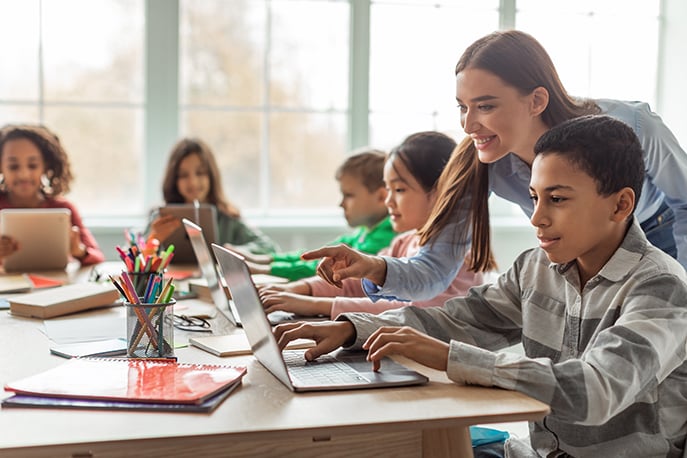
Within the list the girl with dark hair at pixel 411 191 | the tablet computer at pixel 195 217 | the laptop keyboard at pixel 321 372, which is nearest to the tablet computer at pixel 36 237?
the tablet computer at pixel 195 217

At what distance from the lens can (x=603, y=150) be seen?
4.33 ft

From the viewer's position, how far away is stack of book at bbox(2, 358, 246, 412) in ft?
3.42

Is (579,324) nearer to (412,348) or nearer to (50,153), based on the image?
(412,348)

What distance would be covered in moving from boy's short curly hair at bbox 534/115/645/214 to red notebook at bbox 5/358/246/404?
24.6 inches

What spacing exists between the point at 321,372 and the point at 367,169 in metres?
1.63

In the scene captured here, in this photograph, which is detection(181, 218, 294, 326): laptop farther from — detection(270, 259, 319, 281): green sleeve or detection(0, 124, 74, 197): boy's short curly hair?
detection(0, 124, 74, 197): boy's short curly hair

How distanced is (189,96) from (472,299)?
2.93m

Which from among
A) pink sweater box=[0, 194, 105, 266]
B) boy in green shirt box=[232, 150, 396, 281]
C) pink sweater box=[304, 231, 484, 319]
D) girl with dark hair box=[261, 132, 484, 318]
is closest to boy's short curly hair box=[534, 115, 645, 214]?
pink sweater box=[304, 231, 484, 319]

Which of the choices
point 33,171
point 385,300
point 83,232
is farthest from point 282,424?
point 33,171

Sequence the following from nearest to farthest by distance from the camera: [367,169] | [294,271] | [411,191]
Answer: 1. [411,191]
2. [294,271]
3. [367,169]

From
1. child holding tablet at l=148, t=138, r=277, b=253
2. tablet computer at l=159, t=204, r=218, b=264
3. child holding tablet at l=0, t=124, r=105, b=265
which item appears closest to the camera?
tablet computer at l=159, t=204, r=218, b=264

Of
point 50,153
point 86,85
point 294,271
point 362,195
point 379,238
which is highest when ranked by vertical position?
point 86,85

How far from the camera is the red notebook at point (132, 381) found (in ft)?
3.50

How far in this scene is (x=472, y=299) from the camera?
1.47 m
